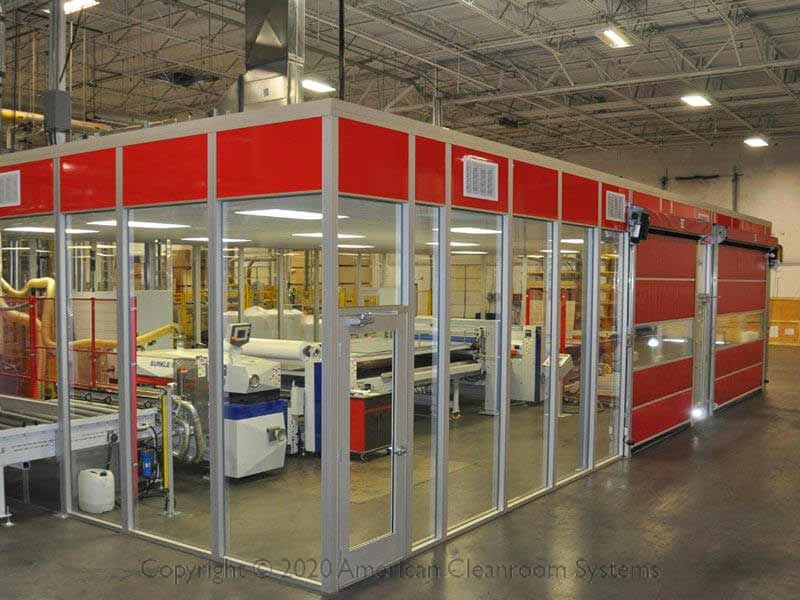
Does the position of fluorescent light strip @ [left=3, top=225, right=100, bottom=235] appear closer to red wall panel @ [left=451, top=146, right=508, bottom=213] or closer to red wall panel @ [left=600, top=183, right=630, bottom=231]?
red wall panel @ [left=451, top=146, right=508, bottom=213]

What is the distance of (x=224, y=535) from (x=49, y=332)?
8.89 feet

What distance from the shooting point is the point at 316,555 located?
518 centimetres

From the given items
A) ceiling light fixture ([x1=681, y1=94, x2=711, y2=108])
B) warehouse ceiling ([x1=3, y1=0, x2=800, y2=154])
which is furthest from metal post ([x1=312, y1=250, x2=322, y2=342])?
ceiling light fixture ([x1=681, y1=94, x2=711, y2=108])

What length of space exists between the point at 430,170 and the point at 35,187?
3.31 m

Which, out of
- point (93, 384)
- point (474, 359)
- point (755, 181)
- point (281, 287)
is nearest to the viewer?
point (93, 384)

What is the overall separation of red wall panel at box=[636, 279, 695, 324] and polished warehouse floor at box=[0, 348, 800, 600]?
1819 mm

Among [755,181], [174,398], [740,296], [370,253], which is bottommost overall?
[174,398]

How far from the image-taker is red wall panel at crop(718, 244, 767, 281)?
1090cm

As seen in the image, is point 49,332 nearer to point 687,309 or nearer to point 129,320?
point 129,320

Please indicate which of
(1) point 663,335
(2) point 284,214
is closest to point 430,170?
(2) point 284,214

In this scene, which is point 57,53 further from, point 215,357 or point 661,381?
point 661,381

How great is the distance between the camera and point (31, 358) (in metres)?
6.82

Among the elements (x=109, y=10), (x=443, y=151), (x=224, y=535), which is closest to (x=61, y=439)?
(x=224, y=535)

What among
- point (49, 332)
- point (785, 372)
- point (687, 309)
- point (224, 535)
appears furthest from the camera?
point (785, 372)
